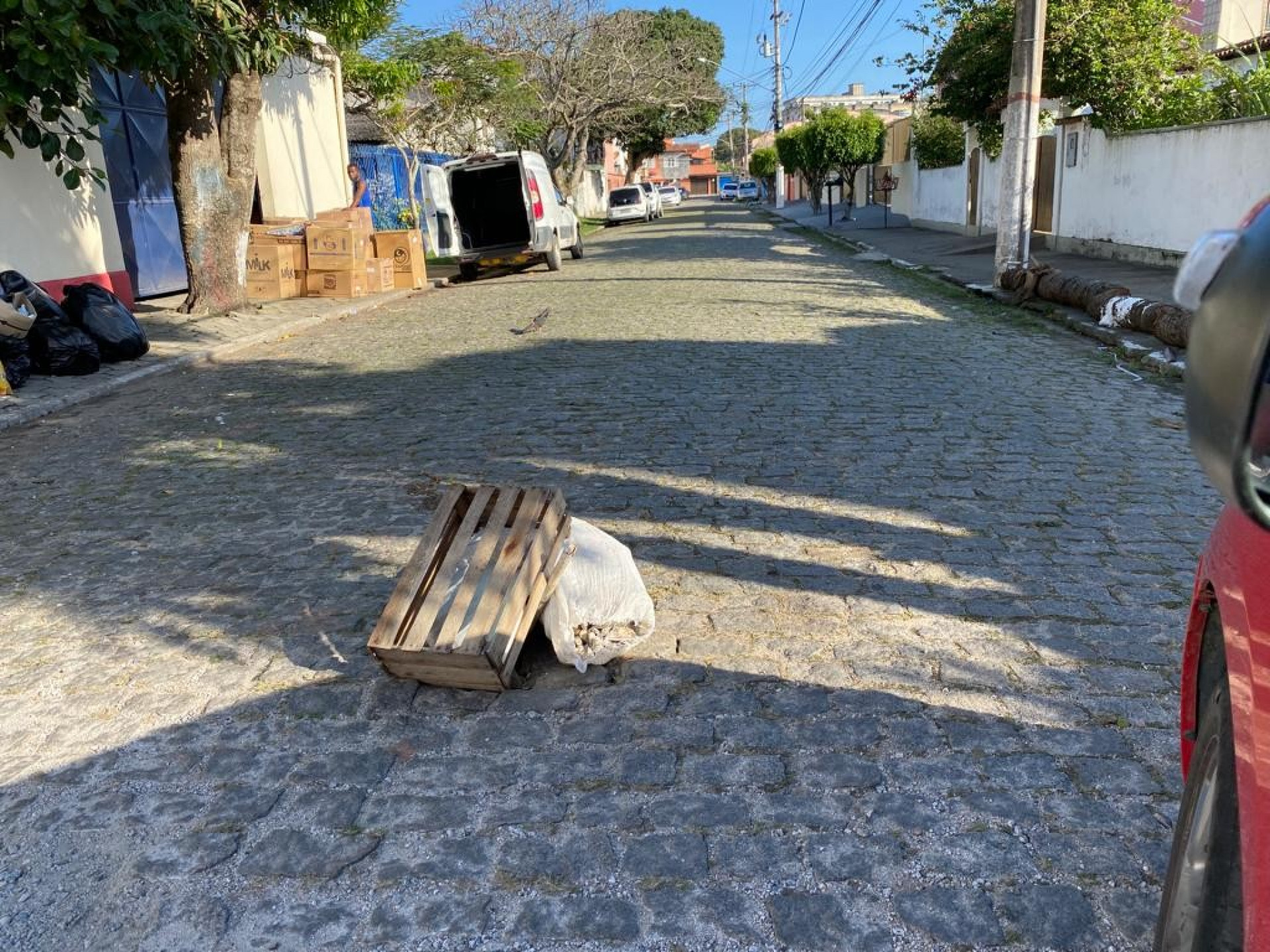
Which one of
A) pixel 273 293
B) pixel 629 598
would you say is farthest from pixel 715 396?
pixel 273 293

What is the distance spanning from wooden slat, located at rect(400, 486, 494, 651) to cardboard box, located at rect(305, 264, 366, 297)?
13576 millimetres

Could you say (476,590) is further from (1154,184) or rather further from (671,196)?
(671,196)

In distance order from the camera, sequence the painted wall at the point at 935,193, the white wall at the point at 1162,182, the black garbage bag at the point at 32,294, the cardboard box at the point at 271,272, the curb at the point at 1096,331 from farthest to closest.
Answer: the painted wall at the point at 935,193 < the cardboard box at the point at 271,272 < the white wall at the point at 1162,182 < the black garbage bag at the point at 32,294 < the curb at the point at 1096,331

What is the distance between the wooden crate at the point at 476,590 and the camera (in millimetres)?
3477

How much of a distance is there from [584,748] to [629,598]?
28.6 inches

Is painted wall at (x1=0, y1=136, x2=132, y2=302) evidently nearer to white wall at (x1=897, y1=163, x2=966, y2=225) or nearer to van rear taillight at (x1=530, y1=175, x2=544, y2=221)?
van rear taillight at (x1=530, y1=175, x2=544, y2=221)

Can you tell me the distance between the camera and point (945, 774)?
2.99m

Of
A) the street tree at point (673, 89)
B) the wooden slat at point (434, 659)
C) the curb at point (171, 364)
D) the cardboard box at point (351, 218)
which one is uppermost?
the street tree at point (673, 89)

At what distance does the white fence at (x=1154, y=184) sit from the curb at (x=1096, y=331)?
188 cm

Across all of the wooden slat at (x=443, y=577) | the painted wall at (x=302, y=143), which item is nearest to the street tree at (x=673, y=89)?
the painted wall at (x=302, y=143)

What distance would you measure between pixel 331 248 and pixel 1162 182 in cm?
1299

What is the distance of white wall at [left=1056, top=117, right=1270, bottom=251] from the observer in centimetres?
1368

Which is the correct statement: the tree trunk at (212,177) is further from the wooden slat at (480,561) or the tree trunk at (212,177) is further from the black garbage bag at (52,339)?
the wooden slat at (480,561)

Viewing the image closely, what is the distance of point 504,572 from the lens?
3623mm
